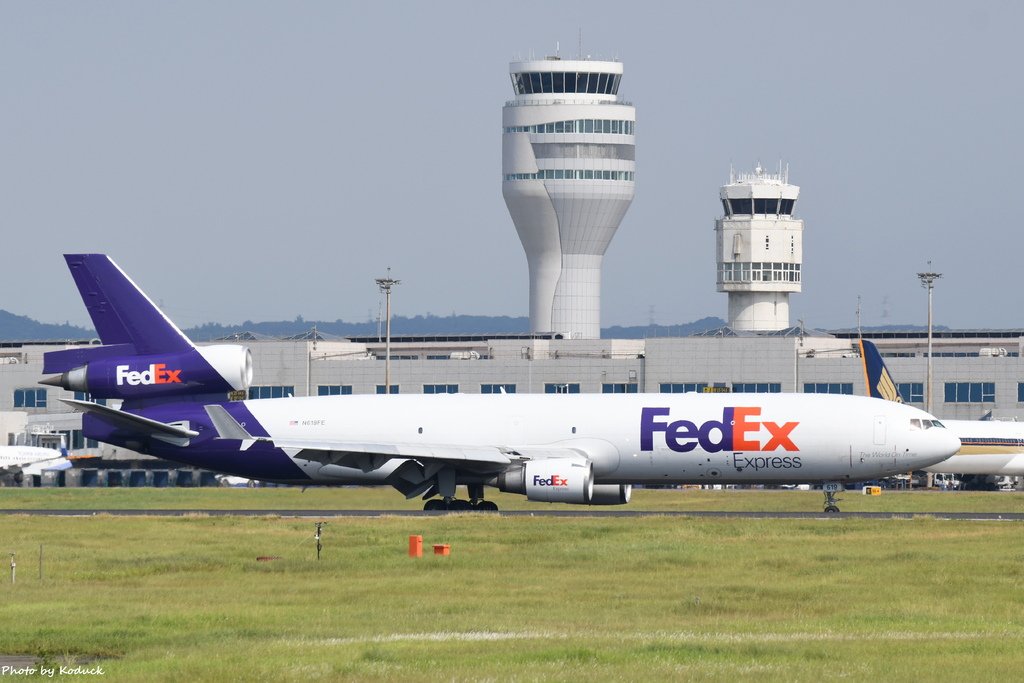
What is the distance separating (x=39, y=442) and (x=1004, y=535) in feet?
362

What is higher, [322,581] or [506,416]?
[506,416]

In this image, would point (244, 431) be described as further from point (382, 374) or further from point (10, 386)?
point (10, 386)

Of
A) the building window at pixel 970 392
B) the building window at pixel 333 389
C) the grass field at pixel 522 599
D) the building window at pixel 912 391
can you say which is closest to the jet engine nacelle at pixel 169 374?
the grass field at pixel 522 599

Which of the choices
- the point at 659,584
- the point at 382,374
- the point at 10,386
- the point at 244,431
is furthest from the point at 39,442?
the point at 659,584

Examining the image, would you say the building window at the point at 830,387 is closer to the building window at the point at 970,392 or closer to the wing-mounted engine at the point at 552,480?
the building window at the point at 970,392

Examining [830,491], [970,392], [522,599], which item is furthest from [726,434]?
[970,392]

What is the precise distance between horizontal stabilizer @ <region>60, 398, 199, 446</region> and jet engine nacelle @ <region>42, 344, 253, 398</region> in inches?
41.1

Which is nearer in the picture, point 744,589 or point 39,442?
point 744,589

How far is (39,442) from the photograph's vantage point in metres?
146

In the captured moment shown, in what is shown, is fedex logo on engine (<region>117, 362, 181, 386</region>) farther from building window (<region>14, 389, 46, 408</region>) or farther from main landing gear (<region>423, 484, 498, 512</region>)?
building window (<region>14, 389, 46, 408</region>)

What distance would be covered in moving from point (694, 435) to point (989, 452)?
166ft

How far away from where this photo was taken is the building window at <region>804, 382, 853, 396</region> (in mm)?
151875

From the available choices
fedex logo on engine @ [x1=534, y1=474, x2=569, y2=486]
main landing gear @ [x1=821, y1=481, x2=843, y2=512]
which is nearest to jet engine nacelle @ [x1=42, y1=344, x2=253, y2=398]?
fedex logo on engine @ [x1=534, y1=474, x2=569, y2=486]

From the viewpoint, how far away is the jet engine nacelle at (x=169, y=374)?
6562 centimetres
